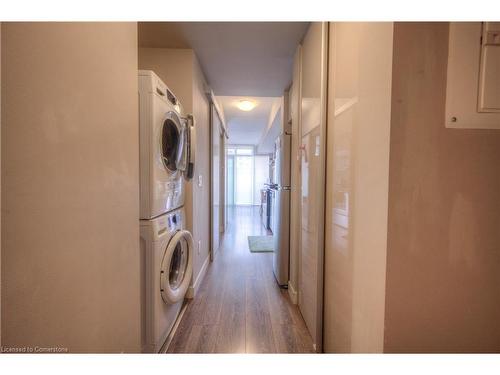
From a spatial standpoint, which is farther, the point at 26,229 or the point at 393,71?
the point at 393,71

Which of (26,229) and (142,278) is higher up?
(26,229)

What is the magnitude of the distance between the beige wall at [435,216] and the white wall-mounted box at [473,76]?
3 cm

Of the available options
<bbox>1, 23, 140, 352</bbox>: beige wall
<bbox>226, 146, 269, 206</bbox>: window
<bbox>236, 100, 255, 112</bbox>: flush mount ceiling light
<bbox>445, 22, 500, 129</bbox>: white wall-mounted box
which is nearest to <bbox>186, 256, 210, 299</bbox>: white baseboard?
<bbox>1, 23, 140, 352</bbox>: beige wall

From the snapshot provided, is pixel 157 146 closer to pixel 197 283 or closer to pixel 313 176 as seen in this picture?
pixel 313 176

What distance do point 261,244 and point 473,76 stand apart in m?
3.31

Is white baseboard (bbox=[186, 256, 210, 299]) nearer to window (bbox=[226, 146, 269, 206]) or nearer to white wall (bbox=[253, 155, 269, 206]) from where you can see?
window (bbox=[226, 146, 269, 206])

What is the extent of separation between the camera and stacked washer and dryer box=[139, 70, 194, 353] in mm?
1157

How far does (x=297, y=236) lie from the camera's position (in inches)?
71.7

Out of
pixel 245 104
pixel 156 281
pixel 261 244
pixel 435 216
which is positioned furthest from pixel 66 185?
pixel 245 104

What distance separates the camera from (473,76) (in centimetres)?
67

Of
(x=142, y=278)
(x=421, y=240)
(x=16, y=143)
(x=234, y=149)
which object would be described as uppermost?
(x=234, y=149)
